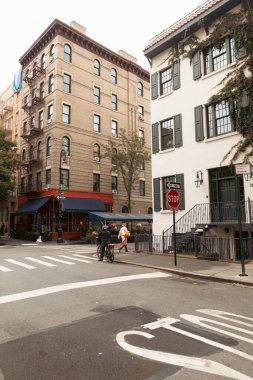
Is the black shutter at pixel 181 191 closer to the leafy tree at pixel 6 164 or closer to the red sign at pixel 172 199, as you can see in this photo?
the red sign at pixel 172 199

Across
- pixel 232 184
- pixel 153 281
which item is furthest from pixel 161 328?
pixel 232 184

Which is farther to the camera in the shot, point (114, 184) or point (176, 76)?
point (114, 184)

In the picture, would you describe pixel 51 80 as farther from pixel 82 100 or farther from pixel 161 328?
pixel 161 328

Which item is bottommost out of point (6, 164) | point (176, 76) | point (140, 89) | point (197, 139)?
point (197, 139)

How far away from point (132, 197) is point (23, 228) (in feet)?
43.8

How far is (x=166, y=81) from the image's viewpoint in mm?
19828

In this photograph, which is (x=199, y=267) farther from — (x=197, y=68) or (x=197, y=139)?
(x=197, y=68)

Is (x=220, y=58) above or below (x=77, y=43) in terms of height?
below

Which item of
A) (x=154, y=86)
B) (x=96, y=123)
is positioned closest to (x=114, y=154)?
(x=96, y=123)

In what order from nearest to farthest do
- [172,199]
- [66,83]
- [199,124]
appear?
[172,199], [199,124], [66,83]

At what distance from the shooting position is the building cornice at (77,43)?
33625mm

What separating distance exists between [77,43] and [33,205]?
1849 centimetres

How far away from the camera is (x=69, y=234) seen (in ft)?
106

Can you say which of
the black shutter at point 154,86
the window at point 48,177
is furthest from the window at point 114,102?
the black shutter at point 154,86
